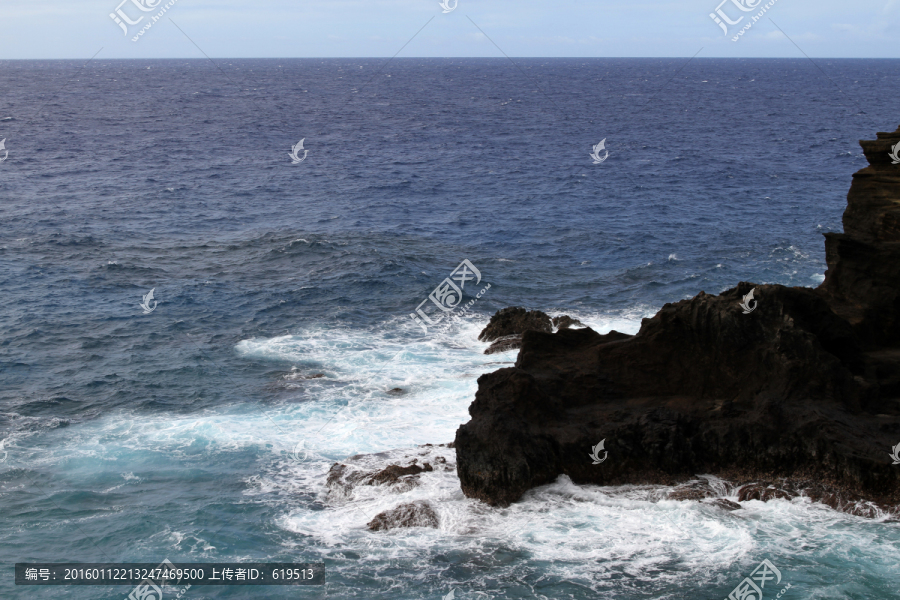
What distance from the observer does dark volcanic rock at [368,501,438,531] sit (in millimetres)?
21828

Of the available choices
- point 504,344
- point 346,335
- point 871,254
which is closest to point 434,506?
point 504,344

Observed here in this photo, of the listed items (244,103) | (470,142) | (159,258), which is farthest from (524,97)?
(159,258)

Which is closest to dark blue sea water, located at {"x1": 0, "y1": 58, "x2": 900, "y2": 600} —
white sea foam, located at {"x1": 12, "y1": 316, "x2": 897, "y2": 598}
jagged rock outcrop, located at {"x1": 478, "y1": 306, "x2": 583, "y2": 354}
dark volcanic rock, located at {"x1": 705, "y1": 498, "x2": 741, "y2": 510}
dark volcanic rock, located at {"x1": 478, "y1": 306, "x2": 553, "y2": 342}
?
white sea foam, located at {"x1": 12, "y1": 316, "x2": 897, "y2": 598}

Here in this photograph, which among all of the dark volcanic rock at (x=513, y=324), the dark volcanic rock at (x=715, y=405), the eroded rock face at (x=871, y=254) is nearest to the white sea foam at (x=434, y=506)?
the dark volcanic rock at (x=715, y=405)

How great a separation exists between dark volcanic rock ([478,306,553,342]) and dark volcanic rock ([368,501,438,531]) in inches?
579

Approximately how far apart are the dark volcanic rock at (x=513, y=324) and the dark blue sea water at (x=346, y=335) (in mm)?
962

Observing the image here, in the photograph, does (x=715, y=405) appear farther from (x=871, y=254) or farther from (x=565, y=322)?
(x=565, y=322)

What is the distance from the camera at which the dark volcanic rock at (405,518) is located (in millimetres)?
21828

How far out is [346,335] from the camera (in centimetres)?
3772

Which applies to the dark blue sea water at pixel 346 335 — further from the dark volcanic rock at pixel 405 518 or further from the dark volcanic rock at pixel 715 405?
the dark volcanic rock at pixel 715 405

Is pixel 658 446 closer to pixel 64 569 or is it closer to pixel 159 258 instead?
pixel 64 569

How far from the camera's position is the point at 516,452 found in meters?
22.6

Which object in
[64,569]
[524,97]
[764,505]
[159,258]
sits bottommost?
[64,569]

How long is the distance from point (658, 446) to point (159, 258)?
37.8 meters
